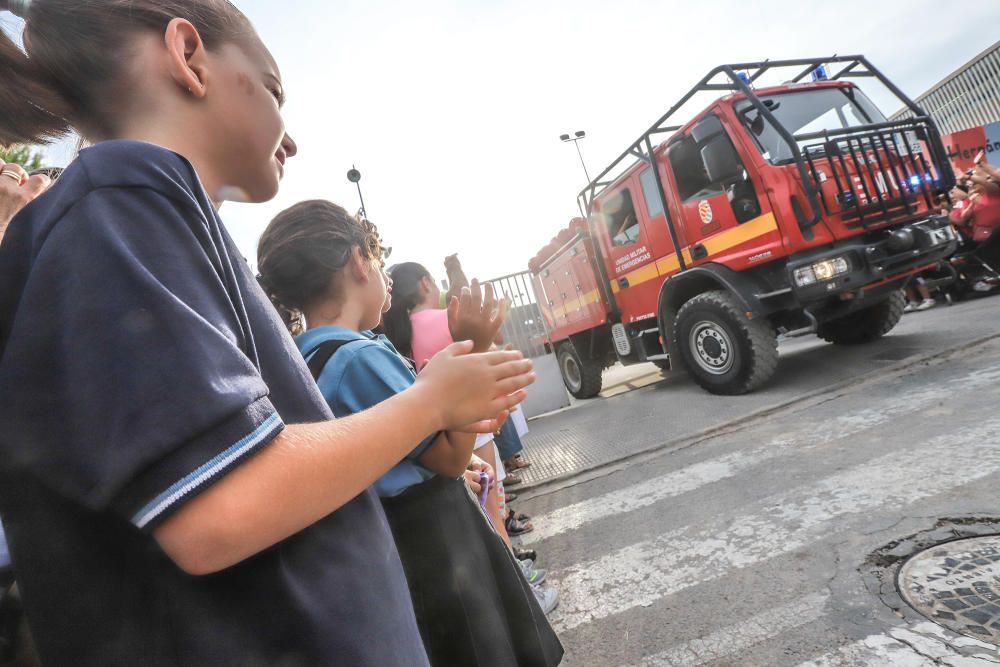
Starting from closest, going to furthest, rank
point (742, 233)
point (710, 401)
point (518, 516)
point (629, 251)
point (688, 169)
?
point (518, 516)
point (742, 233)
point (710, 401)
point (688, 169)
point (629, 251)

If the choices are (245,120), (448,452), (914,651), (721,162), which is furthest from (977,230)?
(245,120)

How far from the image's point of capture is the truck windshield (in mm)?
4484

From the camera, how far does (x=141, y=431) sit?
44 cm

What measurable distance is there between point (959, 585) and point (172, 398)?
7.32ft

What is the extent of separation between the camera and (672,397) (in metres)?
5.75

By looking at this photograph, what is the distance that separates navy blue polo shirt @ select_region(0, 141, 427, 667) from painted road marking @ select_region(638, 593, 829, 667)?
139cm

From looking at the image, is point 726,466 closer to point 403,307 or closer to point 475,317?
point 403,307

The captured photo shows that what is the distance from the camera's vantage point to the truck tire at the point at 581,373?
7.96m

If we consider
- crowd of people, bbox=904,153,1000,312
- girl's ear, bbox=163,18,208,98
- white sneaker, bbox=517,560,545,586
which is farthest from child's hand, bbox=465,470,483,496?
crowd of people, bbox=904,153,1000,312

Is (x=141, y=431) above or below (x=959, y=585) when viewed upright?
above

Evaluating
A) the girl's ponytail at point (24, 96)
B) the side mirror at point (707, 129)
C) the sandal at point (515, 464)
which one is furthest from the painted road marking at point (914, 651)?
the side mirror at point (707, 129)

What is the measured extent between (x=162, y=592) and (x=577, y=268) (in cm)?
724

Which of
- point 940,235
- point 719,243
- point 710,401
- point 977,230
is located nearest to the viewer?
point 940,235

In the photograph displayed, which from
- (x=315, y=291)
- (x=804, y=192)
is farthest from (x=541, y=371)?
(x=315, y=291)
